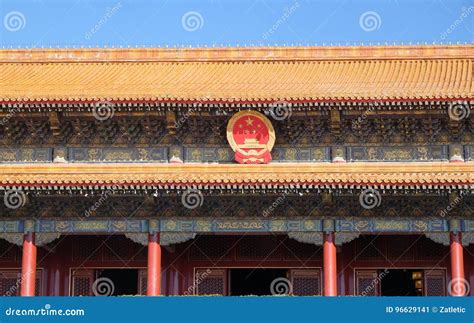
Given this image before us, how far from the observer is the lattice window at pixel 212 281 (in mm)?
19766


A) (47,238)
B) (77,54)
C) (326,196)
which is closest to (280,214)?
(326,196)

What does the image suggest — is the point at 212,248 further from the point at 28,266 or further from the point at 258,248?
the point at 28,266

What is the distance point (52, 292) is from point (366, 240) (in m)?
7.27

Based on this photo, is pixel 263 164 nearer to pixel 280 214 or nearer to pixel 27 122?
pixel 280 214

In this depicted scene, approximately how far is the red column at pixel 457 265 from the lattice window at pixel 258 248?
4.03 meters

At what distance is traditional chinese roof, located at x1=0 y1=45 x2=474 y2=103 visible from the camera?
19609 mm

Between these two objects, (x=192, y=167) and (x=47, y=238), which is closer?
(x=47, y=238)

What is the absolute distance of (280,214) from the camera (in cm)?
1830

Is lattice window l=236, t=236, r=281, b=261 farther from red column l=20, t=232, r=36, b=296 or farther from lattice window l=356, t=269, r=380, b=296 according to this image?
red column l=20, t=232, r=36, b=296

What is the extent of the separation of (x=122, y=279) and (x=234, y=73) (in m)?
6.30

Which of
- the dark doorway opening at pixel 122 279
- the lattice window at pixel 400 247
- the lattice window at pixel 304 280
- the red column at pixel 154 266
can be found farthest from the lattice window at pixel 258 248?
the dark doorway opening at pixel 122 279

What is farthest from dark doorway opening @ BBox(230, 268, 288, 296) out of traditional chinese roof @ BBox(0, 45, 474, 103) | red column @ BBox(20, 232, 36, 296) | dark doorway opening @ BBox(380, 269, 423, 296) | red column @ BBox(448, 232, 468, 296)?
red column @ BBox(20, 232, 36, 296)

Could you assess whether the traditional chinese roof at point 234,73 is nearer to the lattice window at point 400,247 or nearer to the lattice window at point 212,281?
the lattice window at point 400,247

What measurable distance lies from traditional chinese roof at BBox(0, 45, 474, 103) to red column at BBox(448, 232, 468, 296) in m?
3.48
